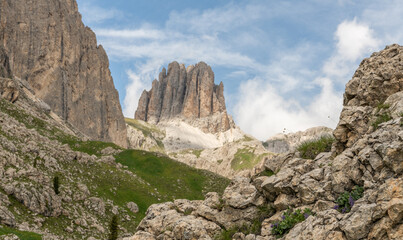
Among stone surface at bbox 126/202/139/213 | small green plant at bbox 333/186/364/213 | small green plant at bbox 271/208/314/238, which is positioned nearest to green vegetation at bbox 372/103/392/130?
small green plant at bbox 333/186/364/213

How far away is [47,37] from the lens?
155250mm

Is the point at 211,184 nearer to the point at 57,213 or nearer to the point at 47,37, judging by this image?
the point at 57,213

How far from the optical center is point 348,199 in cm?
1269

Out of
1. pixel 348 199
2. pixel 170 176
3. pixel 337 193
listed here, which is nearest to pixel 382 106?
Answer: pixel 337 193

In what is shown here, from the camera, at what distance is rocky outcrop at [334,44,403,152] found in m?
16.0

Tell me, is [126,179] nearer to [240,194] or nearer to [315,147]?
[240,194]

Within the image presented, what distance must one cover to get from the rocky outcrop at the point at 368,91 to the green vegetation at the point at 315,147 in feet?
7.28

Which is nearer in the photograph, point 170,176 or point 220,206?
point 220,206

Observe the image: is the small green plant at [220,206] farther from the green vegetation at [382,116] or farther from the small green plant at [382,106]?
the small green plant at [382,106]

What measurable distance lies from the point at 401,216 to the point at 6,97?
101931 mm

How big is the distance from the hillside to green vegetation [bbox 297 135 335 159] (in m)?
23.8

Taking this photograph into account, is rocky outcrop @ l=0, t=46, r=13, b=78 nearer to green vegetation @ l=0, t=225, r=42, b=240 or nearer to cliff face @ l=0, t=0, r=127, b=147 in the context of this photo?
cliff face @ l=0, t=0, r=127, b=147

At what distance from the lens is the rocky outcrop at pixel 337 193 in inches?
422

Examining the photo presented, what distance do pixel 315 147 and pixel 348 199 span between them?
22.0ft
